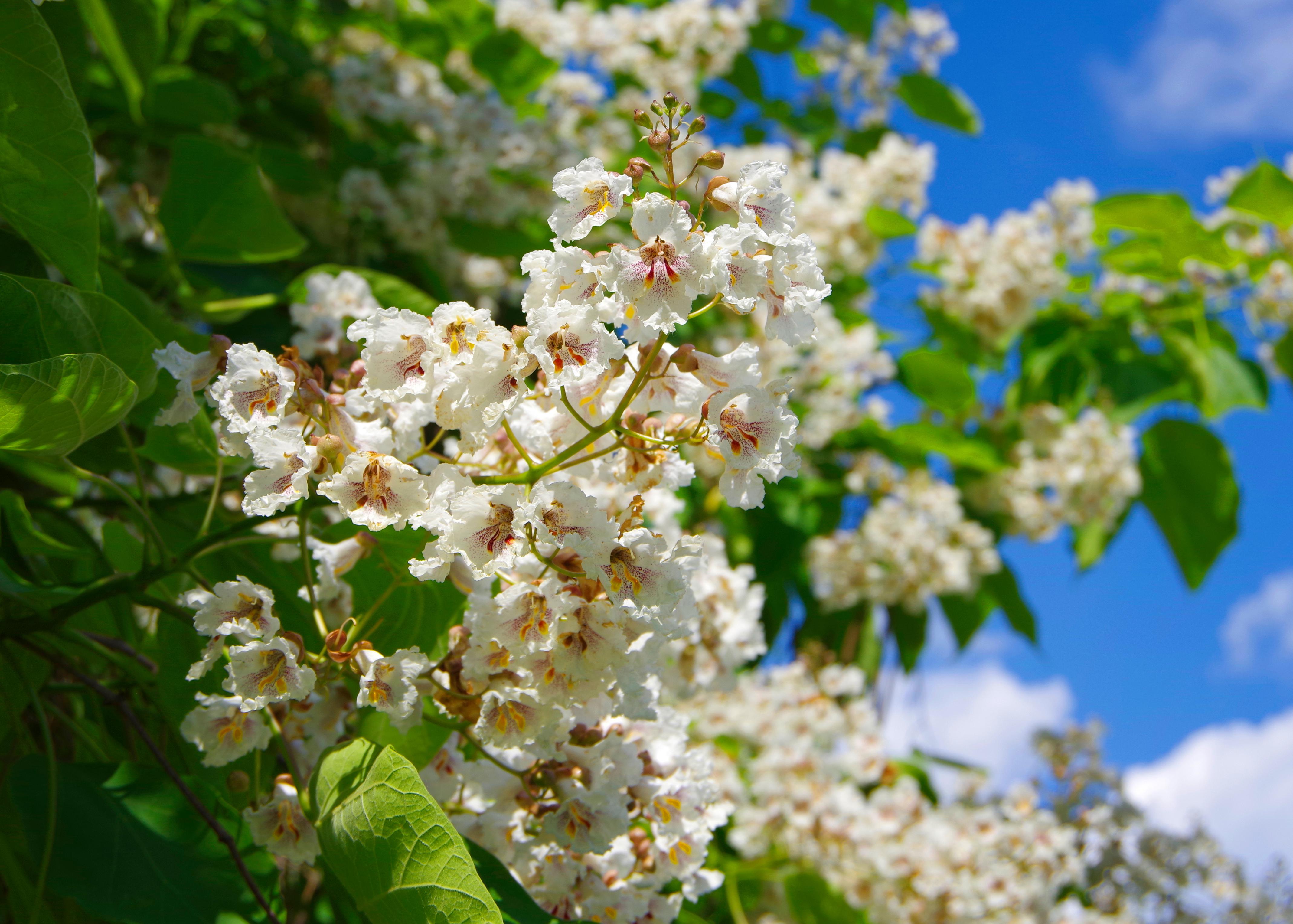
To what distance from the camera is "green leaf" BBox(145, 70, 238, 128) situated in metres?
2.06

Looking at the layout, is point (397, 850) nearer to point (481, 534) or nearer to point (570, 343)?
point (481, 534)

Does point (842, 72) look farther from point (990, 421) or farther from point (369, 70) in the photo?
point (369, 70)

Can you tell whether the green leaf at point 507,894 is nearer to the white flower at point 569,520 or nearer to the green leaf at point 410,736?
the green leaf at point 410,736

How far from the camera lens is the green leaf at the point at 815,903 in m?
2.29

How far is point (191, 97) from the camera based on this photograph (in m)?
2.08

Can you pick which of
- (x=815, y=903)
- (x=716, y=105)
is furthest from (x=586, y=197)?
(x=716, y=105)

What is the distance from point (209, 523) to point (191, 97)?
138 centimetres

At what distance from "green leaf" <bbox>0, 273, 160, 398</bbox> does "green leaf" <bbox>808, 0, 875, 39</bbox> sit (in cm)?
322

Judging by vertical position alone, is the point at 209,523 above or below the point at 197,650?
above

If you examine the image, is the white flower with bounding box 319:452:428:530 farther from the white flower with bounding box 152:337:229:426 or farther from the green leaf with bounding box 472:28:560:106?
the green leaf with bounding box 472:28:560:106

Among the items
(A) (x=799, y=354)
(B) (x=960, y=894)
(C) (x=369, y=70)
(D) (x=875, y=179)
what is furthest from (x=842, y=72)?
(B) (x=960, y=894)

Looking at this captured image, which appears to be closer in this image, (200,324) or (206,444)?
(206,444)

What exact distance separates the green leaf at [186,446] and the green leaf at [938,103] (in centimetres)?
348

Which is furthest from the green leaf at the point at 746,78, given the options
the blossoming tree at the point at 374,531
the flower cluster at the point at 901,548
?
the flower cluster at the point at 901,548
